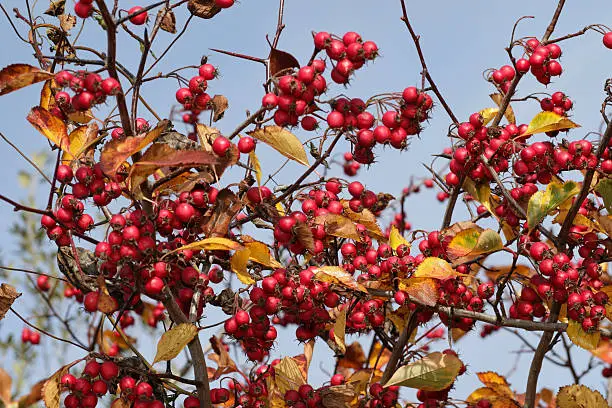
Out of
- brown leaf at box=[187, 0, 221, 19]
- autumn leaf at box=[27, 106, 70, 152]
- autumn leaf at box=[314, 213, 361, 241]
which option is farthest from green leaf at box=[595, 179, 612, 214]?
autumn leaf at box=[27, 106, 70, 152]

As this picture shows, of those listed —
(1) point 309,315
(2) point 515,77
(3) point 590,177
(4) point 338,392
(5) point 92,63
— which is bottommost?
(4) point 338,392

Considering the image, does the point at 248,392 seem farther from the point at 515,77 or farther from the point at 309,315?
the point at 515,77

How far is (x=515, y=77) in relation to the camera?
3.02 metres

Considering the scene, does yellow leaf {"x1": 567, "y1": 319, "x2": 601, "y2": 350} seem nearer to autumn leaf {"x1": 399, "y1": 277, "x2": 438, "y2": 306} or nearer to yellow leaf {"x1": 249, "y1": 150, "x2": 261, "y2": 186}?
autumn leaf {"x1": 399, "y1": 277, "x2": 438, "y2": 306}

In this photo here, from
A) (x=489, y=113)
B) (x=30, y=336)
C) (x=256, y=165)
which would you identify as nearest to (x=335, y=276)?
(x=256, y=165)

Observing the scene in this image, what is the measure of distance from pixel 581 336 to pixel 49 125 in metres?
2.13

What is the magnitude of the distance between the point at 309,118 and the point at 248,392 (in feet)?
3.93

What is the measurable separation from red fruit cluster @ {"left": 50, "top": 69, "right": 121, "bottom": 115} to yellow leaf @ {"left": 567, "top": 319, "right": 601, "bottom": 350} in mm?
1872

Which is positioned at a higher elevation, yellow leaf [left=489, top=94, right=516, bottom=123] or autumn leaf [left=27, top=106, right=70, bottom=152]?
yellow leaf [left=489, top=94, right=516, bottom=123]

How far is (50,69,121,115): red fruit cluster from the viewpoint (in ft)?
7.63

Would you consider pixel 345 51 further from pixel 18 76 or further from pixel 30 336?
pixel 30 336

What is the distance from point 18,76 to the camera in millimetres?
2344

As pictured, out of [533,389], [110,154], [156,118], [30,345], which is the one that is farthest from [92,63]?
[30,345]

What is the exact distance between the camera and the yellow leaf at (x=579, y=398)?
3078 mm
